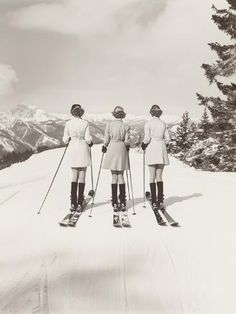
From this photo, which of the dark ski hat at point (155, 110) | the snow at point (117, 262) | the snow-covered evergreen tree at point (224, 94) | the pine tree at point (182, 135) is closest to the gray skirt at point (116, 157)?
the dark ski hat at point (155, 110)

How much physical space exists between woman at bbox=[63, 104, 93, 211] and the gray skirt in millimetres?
405

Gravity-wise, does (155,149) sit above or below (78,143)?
below

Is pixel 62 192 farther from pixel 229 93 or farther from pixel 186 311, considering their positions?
pixel 229 93

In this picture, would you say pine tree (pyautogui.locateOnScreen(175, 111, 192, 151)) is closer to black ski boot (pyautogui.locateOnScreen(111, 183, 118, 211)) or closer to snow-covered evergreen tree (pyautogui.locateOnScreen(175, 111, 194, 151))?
snow-covered evergreen tree (pyautogui.locateOnScreen(175, 111, 194, 151))

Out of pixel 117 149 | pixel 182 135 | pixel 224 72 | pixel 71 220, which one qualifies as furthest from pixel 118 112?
pixel 182 135

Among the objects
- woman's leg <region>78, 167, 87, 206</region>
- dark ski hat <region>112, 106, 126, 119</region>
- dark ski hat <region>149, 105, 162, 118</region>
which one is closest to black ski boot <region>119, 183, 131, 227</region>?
woman's leg <region>78, 167, 87, 206</region>

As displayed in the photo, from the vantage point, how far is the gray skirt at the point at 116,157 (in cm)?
815

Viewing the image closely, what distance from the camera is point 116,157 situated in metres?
8.18

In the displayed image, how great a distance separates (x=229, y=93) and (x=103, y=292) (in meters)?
19.9

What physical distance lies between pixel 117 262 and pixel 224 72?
1768 centimetres

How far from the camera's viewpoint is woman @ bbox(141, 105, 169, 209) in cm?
850

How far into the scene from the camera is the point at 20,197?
36.0 ft

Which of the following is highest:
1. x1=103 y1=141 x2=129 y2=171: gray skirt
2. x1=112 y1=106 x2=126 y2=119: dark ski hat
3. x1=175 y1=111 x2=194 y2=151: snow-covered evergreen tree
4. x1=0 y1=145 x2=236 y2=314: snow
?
x1=175 y1=111 x2=194 y2=151: snow-covered evergreen tree

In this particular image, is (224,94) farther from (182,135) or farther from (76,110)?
(182,135)
